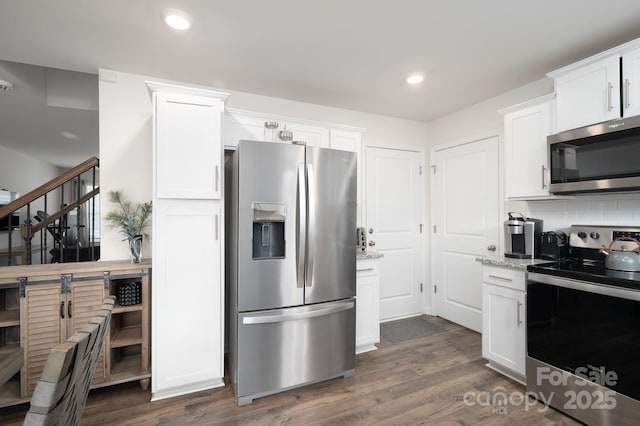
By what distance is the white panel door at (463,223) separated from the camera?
10.8 feet

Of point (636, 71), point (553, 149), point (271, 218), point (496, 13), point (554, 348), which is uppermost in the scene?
point (496, 13)

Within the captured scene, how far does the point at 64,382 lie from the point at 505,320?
2750 mm

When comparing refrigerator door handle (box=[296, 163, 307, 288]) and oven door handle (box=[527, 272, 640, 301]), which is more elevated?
refrigerator door handle (box=[296, 163, 307, 288])

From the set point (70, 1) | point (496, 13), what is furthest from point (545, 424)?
point (70, 1)

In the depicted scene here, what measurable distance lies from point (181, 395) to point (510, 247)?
117 inches

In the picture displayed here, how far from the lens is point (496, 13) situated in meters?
1.86

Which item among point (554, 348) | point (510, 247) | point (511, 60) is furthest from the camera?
point (510, 247)

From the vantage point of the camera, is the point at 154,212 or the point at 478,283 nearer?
the point at 154,212

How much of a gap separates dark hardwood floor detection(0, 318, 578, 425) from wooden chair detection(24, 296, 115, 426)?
4.27ft

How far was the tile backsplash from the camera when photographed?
2.24 metres

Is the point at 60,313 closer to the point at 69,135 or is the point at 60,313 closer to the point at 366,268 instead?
the point at 366,268

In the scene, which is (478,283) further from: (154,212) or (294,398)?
(154,212)

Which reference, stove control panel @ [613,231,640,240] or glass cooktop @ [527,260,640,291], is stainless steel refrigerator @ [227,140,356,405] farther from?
stove control panel @ [613,231,640,240]

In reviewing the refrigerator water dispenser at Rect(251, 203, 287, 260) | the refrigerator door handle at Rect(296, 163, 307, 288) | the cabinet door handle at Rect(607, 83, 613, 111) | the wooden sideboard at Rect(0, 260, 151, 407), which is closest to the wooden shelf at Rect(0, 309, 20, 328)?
the wooden sideboard at Rect(0, 260, 151, 407)
